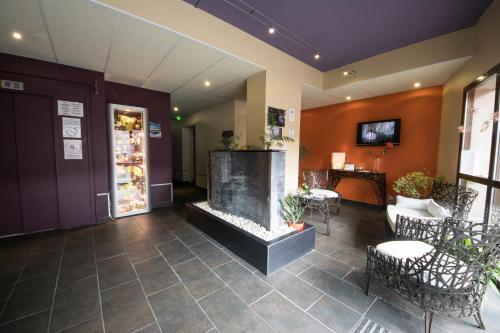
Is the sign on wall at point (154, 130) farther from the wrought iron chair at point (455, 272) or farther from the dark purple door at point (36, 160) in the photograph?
the wrought iron chair at point (455, 272)

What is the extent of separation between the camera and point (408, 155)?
4227 mm

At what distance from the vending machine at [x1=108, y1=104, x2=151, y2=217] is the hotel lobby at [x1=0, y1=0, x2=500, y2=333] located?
4 centimetres

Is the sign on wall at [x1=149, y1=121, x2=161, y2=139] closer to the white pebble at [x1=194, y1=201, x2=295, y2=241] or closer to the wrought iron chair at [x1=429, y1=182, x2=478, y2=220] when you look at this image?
the white pebble at [x1=194, y1=201, x2=295, y2=241]

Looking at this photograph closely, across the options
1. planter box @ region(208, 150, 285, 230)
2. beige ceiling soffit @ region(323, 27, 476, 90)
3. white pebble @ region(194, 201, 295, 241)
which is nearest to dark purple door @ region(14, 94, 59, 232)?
planter box @ region(208, 150, 285, 230)

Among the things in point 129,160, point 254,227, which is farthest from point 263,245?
point 129,160

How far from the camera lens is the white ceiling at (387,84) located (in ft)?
10.1

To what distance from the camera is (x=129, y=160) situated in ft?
13.5

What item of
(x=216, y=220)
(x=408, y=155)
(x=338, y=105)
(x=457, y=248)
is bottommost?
(x=216, y=220)

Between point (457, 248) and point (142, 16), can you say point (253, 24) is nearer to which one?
point (142, 16)

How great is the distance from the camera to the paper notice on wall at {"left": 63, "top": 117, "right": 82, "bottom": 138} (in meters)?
3.26

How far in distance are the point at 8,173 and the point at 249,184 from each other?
3.73 m

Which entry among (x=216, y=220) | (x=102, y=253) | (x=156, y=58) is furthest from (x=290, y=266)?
(x=156, y=58)

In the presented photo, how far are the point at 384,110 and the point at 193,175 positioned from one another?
6.41 metres

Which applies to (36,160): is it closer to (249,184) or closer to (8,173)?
(8,173)
